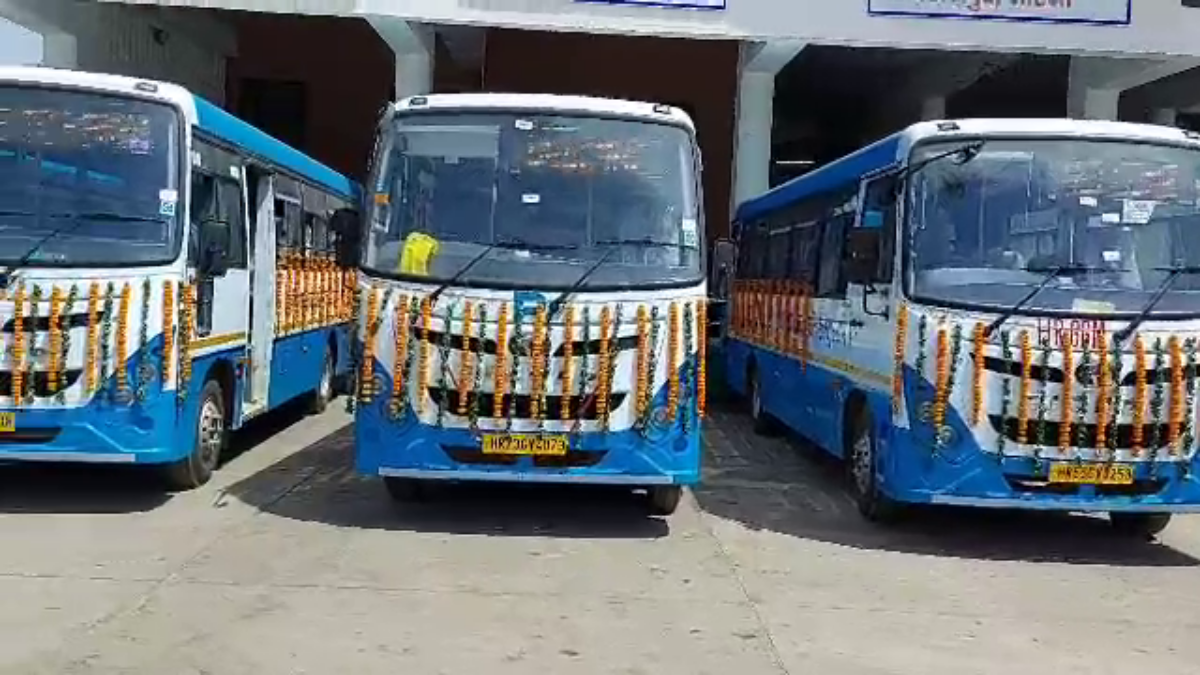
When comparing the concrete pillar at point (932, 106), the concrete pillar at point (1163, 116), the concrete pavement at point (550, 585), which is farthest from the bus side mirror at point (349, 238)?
the concrete pillar at point (1163, 116)

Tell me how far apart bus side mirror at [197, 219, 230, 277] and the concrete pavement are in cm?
160

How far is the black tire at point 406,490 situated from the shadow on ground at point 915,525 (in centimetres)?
206

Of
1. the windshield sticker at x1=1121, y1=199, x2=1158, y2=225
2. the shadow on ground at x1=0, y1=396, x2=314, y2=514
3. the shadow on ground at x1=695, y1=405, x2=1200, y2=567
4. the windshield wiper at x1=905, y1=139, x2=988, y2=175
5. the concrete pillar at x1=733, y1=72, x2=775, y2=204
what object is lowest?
the shadow on ground at x1=695, y1=405, x2=1200, y2=567

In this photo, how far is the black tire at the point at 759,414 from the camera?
530 inches

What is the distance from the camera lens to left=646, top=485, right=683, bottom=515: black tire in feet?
28.4

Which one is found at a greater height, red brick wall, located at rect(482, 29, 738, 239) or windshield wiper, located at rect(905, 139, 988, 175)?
red brick wall, located at rect(482, 29, 738, 239)

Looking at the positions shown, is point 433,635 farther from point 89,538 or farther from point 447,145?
point 447,145

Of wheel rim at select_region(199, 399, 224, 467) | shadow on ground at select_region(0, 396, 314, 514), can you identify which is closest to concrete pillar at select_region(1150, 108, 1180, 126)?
wheel rim at select_region(199, 399, 224, 467)

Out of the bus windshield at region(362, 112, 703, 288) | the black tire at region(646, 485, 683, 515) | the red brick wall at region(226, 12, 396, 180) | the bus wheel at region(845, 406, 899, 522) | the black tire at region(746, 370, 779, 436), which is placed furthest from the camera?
the red brick wall at region(226, 12, 396, 180)

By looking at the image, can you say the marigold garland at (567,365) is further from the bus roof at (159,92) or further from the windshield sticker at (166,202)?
the bus roof at (159,92)

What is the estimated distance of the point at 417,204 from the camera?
827cm

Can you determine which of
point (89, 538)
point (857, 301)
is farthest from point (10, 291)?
point (857, 301)

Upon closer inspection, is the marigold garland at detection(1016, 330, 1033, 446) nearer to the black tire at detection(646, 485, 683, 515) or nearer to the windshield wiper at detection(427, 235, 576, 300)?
the black tire at detection(646, 485, 683, 515)

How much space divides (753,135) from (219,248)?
11569mm
